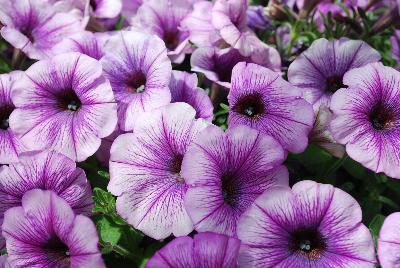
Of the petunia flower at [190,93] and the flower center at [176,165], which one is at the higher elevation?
the petunia flower at [190,93]

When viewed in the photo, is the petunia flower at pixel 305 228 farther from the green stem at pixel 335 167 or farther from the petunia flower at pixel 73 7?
the petunia flower at pixel 73 7

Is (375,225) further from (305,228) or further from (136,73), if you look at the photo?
(136,73)

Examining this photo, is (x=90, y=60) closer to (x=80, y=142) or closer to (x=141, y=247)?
(x=80, y=142)

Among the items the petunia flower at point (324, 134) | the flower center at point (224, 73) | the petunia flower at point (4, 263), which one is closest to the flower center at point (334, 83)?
the petunia flower at point (324, 134)

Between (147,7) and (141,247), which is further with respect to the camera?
(147,7)

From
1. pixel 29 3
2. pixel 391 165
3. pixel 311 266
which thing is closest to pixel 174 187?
pixel 311 266
